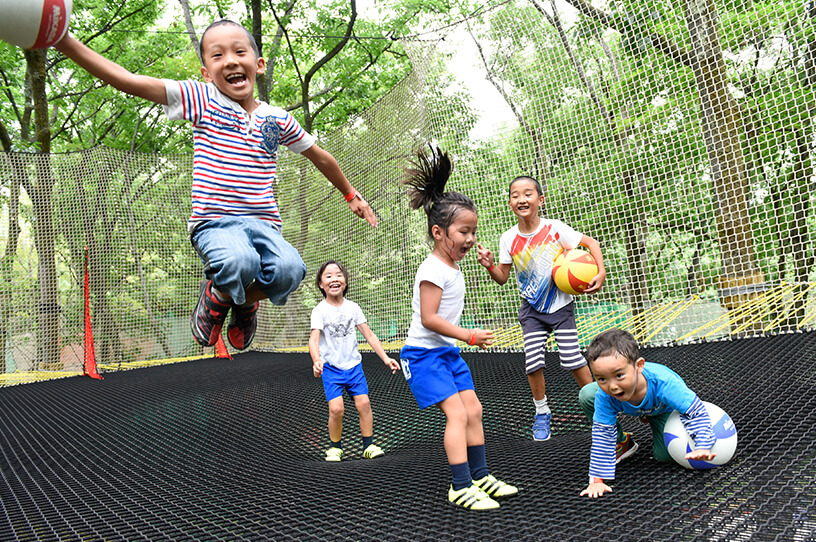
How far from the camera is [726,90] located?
4461mm

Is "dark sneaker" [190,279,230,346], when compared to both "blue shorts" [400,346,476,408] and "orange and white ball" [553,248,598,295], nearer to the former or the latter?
"blue shorts" [400,346,476,408]

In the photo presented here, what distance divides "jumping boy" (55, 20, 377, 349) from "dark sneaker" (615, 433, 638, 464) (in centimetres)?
135

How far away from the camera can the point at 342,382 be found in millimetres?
3119

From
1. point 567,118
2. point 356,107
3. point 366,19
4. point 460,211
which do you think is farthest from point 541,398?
point 366,19

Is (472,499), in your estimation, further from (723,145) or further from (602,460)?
(723,145)

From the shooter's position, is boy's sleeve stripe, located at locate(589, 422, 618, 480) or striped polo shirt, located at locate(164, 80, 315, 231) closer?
boy's sleeve stripe, located at locate(589, 422, 618, 480)

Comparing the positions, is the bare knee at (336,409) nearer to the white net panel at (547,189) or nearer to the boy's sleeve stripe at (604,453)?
the boy's sleeve stripe at (604,453)

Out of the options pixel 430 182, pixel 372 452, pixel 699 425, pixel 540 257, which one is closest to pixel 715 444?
pixel 699 425

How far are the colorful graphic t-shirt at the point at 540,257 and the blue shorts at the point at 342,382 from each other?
0.99 meters

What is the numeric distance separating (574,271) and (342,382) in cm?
135

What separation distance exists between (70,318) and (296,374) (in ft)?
13.7

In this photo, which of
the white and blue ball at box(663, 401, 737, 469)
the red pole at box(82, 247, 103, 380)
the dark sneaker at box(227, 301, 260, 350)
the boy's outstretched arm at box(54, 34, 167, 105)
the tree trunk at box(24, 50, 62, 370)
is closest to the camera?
the boy's outstretched arm at box(54, 34, 167, 105)

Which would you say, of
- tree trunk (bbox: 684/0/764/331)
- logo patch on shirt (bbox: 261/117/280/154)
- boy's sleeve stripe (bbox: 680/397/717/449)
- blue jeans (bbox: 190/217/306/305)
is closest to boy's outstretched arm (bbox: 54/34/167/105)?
logo patch on shirt (bbox: 261/117/280/154)

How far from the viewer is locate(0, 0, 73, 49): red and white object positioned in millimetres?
1674
